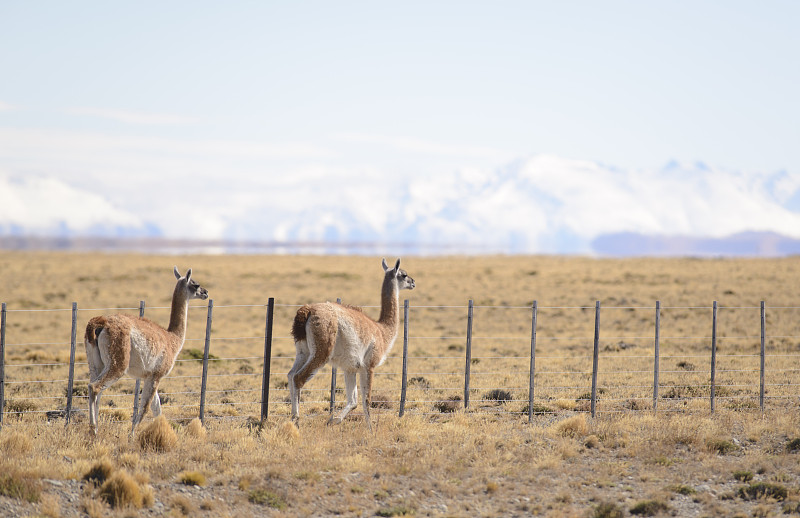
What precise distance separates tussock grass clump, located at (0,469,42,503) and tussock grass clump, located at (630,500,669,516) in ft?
20.6

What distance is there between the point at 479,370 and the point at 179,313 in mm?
9730

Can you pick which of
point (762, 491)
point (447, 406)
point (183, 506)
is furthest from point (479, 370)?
point (183, 506)

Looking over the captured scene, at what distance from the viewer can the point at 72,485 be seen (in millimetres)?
8562

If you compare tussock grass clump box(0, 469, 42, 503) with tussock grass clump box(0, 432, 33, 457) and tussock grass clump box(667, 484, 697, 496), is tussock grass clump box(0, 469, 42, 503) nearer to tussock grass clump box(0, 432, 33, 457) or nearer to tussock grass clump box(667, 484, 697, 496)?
tussock grass clump box(0, 432, 33, 457)

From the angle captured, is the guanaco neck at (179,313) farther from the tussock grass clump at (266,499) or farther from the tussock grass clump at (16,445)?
the tussock grass clump at (266,499)

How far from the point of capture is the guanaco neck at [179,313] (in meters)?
11.6

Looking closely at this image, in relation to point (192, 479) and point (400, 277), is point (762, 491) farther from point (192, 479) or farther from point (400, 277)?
point (192, 479)

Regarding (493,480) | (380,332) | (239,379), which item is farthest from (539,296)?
(493,480)

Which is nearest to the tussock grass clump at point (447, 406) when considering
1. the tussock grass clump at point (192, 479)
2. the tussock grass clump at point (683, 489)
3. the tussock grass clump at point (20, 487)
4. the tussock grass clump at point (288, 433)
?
the tussock grass clump at point (288, 433)

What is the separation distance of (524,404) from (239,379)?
668 centimetres

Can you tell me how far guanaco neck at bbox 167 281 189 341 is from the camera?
38.2 feet

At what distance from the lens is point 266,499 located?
8594 mm

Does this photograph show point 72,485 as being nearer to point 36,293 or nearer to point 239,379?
point 239,379

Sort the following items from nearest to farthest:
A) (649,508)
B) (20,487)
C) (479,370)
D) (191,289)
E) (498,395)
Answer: (20,487) < (649,508) < (191,289) < (498,395) < (479,370)
